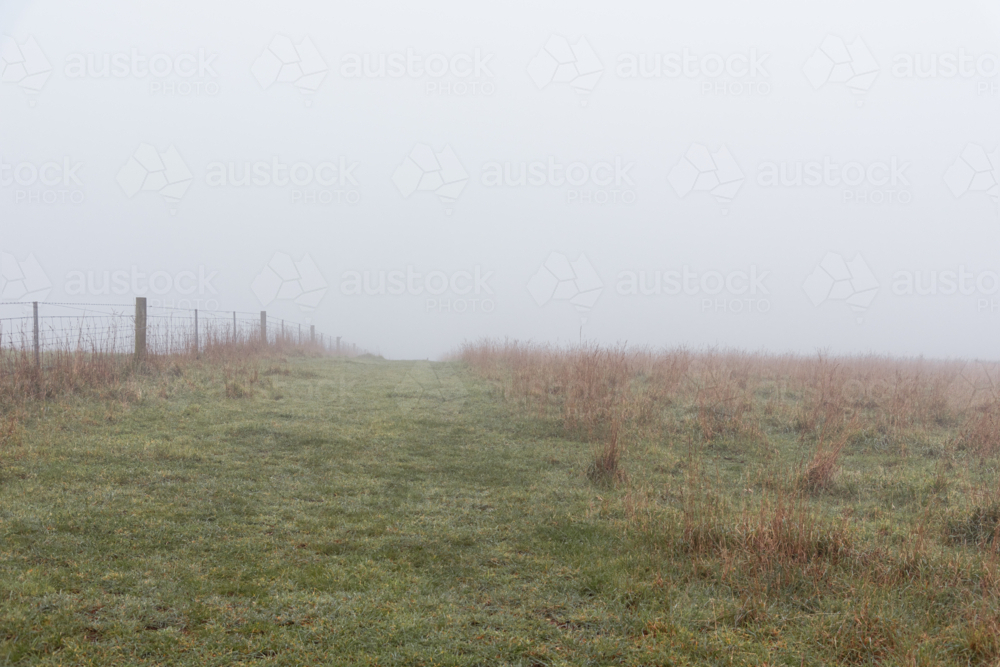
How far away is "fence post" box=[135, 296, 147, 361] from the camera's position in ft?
33.9

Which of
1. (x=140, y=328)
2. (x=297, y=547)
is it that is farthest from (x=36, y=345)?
(x=297, y=547)

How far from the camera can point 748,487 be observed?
217 inches

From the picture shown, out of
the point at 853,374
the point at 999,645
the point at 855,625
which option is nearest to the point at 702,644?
the point at 855,625

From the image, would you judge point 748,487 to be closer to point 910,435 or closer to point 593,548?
point 593,548

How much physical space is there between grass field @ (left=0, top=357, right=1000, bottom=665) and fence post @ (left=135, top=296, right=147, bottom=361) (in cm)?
315

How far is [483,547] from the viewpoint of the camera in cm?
415

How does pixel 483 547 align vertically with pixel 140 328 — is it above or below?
below

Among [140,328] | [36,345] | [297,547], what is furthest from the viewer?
[140,328]

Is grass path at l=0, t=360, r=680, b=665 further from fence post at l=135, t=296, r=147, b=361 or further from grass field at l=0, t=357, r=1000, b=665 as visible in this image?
fence post at l=135, t=296, r=147, b=361

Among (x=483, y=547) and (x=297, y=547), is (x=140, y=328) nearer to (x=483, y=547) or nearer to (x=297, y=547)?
(x=297, y=547)

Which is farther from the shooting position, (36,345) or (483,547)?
(36,345)

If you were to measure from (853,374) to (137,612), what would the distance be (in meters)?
12.8

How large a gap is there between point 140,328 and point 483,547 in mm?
8805

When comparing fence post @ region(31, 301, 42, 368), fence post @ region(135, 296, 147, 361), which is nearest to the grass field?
fence post @ region(31, 301, 42, 368)
